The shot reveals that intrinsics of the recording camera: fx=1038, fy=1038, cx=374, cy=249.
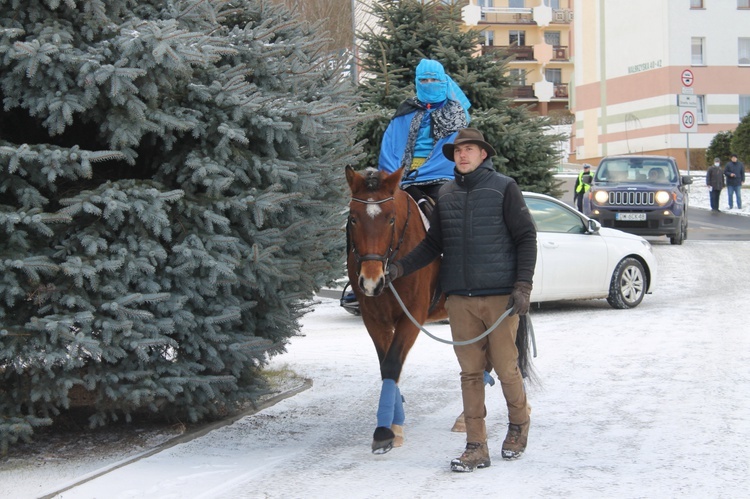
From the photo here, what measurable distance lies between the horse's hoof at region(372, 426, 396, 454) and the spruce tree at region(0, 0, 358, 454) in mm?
1000

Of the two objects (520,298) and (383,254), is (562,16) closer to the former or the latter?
(383,254)

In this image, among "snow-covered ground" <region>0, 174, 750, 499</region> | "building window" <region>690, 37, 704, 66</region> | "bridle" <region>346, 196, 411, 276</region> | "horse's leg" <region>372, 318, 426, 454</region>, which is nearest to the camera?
"snow-covered ground" <region>0, 174, 750, 499</region>

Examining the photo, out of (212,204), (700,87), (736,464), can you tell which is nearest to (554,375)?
(736,464)

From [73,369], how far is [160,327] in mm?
560

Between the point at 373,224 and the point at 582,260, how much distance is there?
26.7 ft

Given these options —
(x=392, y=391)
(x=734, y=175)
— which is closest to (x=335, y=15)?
(x=734, y=175)

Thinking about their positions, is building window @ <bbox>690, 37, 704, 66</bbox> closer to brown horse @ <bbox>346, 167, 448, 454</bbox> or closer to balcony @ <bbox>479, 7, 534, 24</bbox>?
balcony @ <bbox>479, 7, 534, 24</bbox>

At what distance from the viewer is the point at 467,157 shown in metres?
6.46

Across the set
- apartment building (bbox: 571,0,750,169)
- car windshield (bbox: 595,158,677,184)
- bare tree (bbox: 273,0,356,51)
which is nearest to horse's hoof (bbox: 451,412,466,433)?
bare tree (bbox: 273,0,356,51)

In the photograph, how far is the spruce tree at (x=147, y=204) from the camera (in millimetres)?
5973

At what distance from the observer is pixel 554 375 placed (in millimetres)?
9398

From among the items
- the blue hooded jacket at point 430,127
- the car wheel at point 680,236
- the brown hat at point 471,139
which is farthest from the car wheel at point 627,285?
the car wheel at point 680,236

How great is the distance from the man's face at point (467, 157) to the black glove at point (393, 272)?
2.44ft

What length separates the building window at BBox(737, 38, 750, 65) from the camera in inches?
2467
